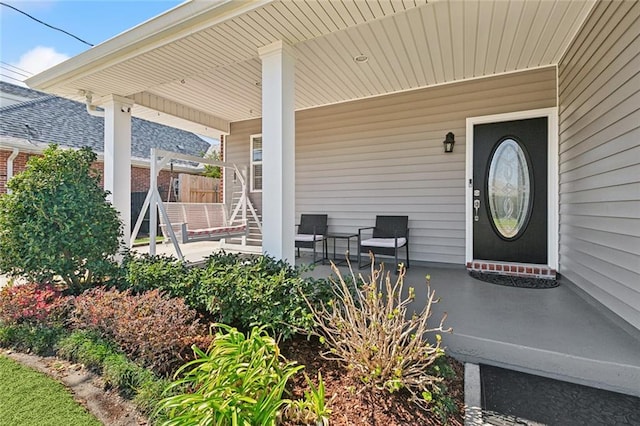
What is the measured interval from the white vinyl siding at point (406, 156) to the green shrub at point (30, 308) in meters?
3.84

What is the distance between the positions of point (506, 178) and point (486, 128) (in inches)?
30.3

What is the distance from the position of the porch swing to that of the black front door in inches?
156

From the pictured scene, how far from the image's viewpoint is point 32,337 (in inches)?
102

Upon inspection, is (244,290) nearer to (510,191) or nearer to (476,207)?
(476,207)

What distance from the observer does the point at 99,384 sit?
205cm

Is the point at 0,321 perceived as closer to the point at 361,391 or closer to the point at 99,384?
the point at 99,384

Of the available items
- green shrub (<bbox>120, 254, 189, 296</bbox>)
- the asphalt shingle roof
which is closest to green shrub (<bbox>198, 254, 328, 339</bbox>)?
green shrub (<bbox>120, 254, 189, 296</bbox>)

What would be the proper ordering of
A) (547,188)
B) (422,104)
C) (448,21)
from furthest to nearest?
(422,104) < (547,188) < (448,21)

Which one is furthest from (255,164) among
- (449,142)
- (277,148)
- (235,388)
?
(235,388)

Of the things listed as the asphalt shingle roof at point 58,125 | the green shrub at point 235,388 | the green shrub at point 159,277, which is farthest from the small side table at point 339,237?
the asphalt shingle roof at point 58,125

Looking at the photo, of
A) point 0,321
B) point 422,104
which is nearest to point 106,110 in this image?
point 0,321

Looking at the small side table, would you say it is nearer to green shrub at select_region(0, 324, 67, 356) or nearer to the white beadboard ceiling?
the white beadboard ceiling

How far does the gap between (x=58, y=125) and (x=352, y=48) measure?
34.3ft

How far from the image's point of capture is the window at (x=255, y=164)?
655cm
